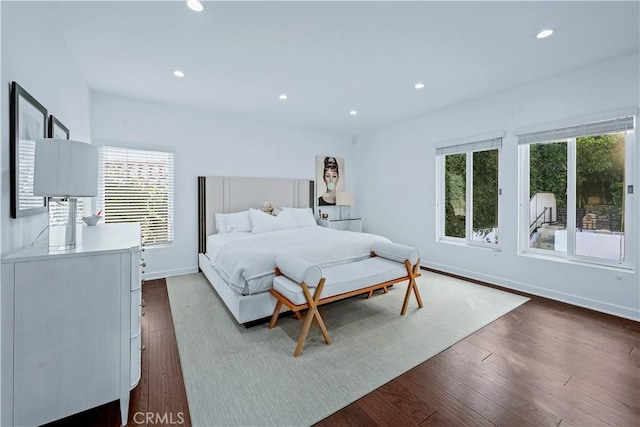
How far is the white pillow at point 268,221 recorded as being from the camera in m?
4.28

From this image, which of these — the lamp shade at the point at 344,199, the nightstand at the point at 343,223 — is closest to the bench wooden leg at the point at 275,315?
the nightstand at the point at 343,223

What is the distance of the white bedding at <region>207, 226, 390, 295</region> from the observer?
257 cm

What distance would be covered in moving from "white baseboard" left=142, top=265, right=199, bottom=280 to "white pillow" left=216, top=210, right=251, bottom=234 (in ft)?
2.45

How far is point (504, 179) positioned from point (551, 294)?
1.54m

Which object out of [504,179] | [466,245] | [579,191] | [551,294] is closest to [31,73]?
[504,179]

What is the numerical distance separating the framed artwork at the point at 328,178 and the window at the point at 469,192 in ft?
7.08

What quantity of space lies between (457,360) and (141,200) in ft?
14.2

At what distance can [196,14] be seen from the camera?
2129 millimetres

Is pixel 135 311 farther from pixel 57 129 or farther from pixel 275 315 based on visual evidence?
pixel 57 129

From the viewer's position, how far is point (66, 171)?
149 centimetres

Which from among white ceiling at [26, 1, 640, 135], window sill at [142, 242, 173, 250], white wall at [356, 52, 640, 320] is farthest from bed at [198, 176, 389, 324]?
white ceiling at [26, 1, 640, 135]

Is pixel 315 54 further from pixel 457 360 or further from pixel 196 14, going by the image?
pixel 457 360

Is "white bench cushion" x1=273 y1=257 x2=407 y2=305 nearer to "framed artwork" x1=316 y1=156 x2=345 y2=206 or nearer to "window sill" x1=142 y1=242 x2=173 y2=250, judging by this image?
"window sill" x1=142 y1=242 x2=173 y2=250

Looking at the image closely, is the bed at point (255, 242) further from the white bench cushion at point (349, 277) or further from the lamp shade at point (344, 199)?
the lamp shade at point (344, 199)
